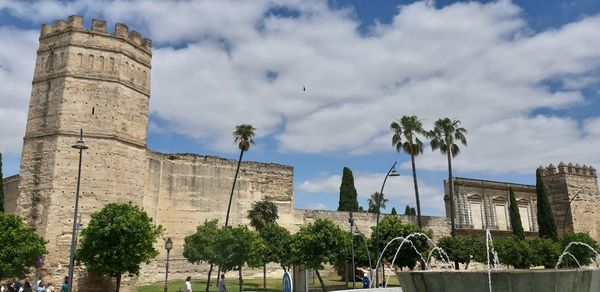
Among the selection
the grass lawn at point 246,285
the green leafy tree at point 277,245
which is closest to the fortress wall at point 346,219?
the grass lawn at point 246,285

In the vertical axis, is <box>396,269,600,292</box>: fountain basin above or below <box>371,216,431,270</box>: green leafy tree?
below

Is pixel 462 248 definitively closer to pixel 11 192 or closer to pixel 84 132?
pixel 84 132

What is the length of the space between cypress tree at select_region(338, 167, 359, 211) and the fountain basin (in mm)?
42577

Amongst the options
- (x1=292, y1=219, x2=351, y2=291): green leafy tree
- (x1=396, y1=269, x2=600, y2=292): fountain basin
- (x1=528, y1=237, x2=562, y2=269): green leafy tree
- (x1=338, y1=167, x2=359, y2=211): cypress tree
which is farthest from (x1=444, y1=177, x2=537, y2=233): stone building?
(x1=396, y1=269, x2=600, y2=292): fountain basin

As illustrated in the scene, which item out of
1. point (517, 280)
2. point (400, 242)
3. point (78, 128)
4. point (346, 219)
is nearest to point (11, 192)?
point (78, 128)

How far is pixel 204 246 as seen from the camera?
31.4 metres

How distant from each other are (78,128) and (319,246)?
15304mm

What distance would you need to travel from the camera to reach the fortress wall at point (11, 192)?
109 ft

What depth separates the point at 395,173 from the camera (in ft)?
82.8

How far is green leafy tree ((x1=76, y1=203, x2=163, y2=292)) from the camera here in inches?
954

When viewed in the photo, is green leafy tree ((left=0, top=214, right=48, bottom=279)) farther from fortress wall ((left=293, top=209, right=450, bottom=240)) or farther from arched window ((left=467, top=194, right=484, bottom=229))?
arched window ((left=467, top=194, right=484, bottom=229))

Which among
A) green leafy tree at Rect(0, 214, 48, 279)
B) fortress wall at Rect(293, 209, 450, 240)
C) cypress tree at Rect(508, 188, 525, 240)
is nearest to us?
green leafy tree at Rect(0, 214, 48, 279)

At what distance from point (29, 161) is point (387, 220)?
73.5 feet

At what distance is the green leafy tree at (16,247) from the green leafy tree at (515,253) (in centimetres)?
3108
